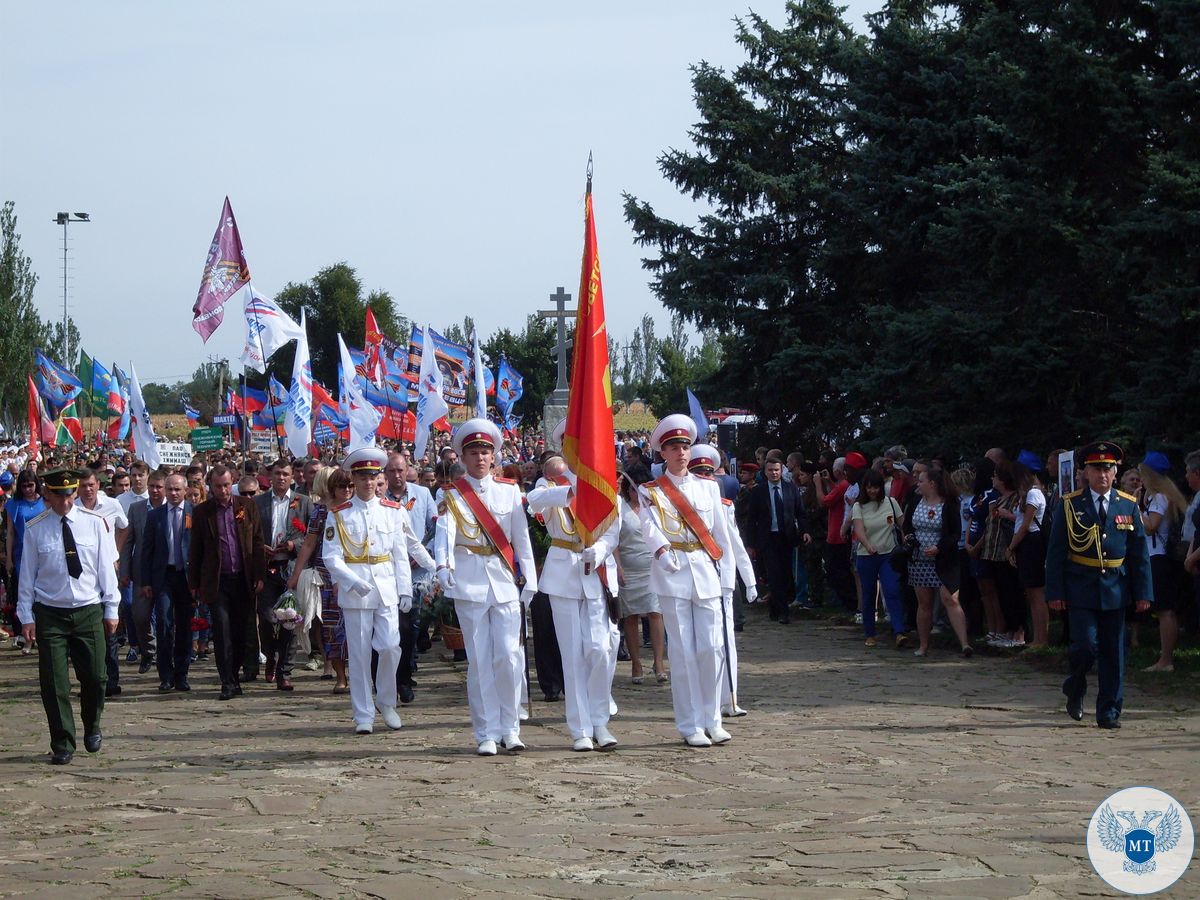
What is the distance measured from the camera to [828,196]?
28594 mm

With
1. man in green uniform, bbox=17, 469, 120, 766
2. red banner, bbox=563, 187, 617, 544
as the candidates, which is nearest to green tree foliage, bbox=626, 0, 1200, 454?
red banner, bbox=563, 187, 617, 544

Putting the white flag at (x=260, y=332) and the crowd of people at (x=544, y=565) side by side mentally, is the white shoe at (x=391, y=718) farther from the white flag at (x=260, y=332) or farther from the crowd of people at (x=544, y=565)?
the white flag at (x=260, y=332)

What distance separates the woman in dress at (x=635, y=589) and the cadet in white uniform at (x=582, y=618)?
243cm

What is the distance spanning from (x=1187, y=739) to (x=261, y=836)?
20.2 ft

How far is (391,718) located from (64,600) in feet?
8.30

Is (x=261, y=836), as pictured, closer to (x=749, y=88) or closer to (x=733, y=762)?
(x=733, y=762)

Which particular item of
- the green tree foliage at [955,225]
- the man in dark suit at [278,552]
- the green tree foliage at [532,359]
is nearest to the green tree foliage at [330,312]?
the green tree foliage at [532,359]

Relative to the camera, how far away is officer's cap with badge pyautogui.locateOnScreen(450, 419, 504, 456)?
10484 millimetres

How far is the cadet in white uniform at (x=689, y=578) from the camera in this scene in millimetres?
10164

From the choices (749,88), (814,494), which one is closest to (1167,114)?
(814,494)

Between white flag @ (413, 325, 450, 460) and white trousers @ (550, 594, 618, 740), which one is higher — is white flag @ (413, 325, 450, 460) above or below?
above

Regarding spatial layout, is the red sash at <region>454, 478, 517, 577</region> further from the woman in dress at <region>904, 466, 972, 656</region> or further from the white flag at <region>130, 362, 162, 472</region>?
the white flag at <region>130, 362, 162, 472</region>

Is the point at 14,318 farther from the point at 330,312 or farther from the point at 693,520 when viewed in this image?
the point at 693,520

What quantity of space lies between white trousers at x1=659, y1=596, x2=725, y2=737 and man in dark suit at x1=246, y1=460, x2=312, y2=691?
449cm
